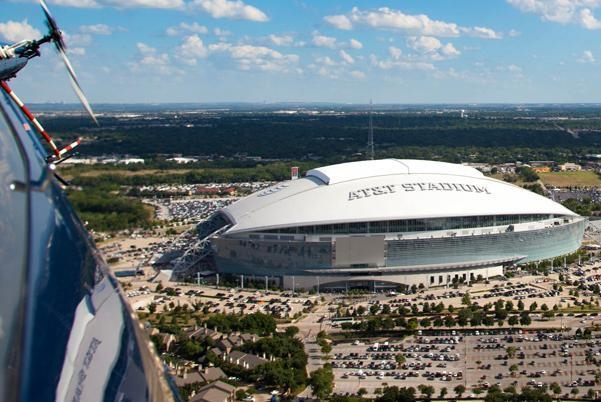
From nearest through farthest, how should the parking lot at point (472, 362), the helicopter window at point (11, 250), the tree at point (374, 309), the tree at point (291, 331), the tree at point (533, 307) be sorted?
1. the helicopter window at point (11, 250)
2. the parking lot at point (472, 362)
3. the tree at point (291, 331)
4. the tree at point (533, 307)
5. the tree at point (374, 309)

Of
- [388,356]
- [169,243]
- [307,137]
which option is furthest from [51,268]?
[307,137]

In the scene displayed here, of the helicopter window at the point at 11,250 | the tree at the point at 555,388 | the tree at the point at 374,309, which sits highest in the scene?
the helicopter window at the point at 11,250

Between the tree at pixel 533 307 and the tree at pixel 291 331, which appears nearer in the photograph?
the tree at pixel 291 331

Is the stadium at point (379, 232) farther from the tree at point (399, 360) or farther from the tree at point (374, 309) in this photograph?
the tree at point (399, 360)

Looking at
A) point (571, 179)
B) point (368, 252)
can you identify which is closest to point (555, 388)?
point (368, 252)

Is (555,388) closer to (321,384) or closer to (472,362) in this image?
(472,362)

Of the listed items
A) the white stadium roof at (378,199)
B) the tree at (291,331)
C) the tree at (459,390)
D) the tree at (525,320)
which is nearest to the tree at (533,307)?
the tree at (525,320)

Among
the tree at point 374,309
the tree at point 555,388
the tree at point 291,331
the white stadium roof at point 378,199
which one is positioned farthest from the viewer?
the white stadium roof at point 378,199
